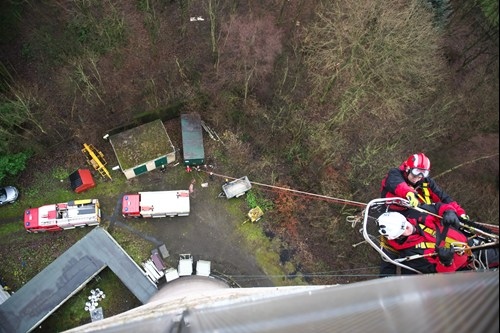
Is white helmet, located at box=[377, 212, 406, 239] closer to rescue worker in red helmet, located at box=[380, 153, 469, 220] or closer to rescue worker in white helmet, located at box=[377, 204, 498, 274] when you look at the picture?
rescue worker in white helmet, located at box=[377, 204, 498, 274]

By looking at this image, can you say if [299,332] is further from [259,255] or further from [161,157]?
[161,157]

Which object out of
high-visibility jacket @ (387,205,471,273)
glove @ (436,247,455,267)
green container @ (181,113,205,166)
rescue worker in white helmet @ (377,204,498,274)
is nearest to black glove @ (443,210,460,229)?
rescue worker in white helmet @ (377,204,498,274)

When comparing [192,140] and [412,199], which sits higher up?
[192,140]

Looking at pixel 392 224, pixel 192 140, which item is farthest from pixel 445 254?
pixel 192 140

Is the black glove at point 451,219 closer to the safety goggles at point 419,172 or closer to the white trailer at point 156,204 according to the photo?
the safety goggles at point 419,172

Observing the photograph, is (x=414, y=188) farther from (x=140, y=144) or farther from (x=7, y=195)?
(x=7, y=195)

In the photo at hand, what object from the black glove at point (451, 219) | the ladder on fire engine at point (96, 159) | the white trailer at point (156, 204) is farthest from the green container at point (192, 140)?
the black glove at point (451, 219)
